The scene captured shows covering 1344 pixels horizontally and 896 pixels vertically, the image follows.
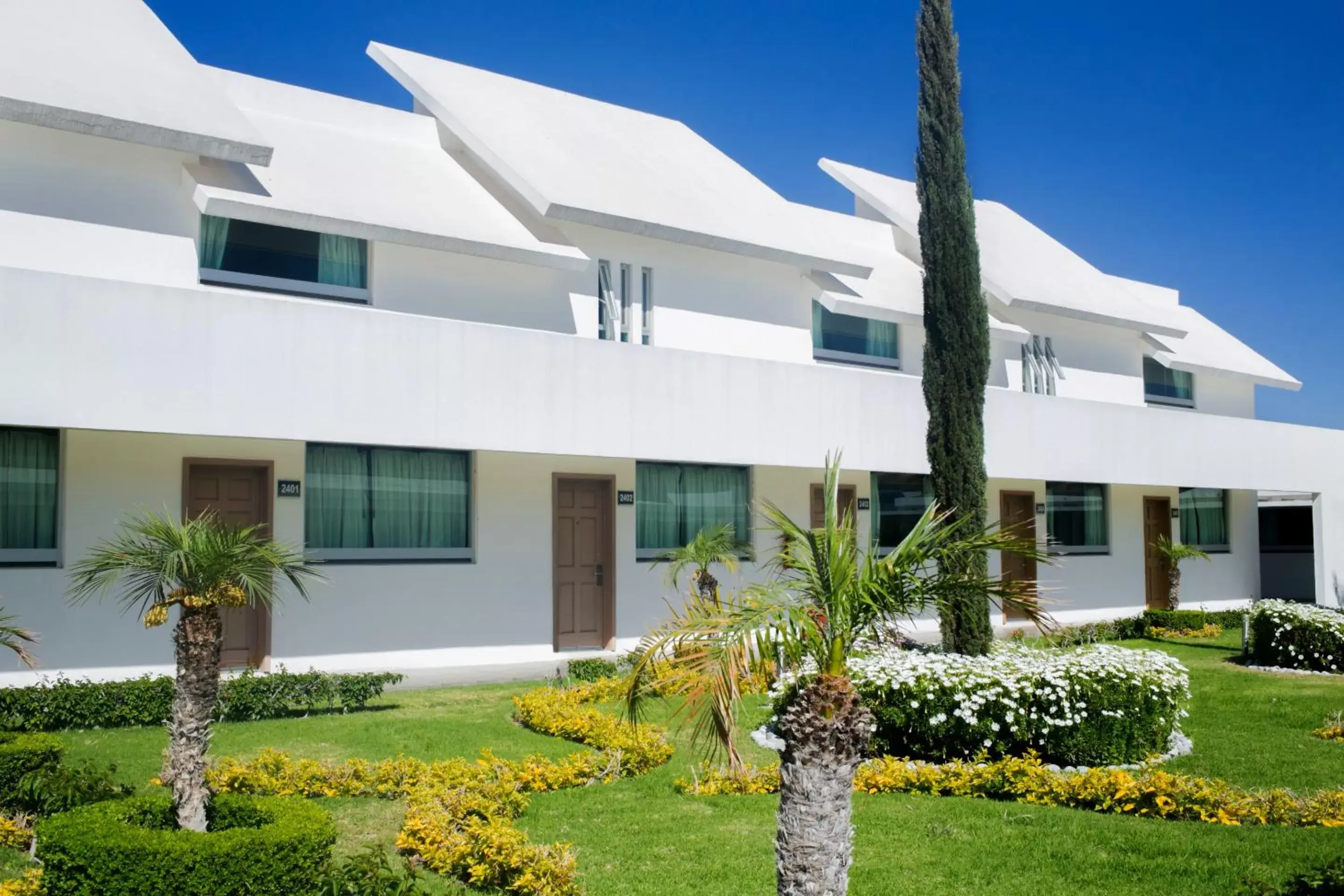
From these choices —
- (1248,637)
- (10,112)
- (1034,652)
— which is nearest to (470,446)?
(10,112)

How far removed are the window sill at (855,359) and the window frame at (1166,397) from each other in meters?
8.49

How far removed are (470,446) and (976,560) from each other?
7.03 m

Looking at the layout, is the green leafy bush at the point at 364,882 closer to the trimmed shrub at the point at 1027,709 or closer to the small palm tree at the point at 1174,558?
the trimmed shrub at the point at 1027,709

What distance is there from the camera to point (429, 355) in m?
15.1

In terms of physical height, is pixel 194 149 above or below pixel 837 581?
above

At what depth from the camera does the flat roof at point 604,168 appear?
18250mm

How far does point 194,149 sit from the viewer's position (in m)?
14.4

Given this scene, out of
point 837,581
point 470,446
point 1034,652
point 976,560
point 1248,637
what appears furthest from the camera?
point 1248,637

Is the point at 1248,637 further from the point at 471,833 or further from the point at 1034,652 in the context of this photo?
the point at 471,833

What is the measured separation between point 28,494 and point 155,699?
3.11 meters

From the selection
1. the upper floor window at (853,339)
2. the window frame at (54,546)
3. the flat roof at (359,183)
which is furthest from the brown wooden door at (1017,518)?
the window frame at (54,546)

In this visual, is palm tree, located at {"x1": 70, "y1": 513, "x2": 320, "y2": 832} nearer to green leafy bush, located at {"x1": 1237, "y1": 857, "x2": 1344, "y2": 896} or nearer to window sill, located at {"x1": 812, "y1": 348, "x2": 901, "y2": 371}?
green leafy bush, located at {"x1": 1237, "y1": 857, "x2": 1344, "y2": 896}

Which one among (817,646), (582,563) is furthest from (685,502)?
(817,646)

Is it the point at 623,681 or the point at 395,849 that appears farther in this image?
the point at 623,681
